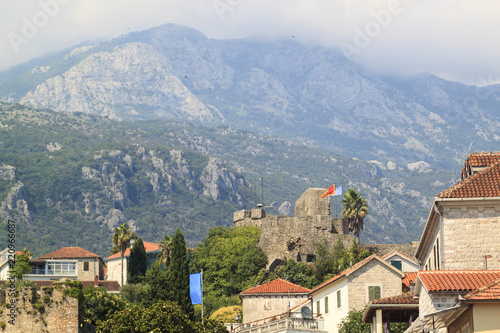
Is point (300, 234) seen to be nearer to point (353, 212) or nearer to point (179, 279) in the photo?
point (353, 212)

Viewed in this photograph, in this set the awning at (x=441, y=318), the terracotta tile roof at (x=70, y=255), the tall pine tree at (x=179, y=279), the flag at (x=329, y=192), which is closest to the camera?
the awning at (x=441, y=318)

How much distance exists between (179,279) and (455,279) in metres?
59.0

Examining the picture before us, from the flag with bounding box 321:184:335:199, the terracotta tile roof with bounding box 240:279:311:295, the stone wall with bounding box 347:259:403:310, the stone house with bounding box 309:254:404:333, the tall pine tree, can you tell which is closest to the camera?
the stone house with bounding box 309:254:404:333

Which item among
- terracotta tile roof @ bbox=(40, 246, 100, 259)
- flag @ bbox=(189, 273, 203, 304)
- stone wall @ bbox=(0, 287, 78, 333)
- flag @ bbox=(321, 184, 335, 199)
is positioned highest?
flag @ bbox=(321, 184, 335, 199)

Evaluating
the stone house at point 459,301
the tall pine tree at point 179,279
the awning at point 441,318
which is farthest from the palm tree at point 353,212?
the awning at point 441,318

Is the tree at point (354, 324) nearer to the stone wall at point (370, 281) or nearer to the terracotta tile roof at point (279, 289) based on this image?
the stone wall at point (370, 281)

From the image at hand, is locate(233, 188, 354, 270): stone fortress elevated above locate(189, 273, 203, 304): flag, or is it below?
above

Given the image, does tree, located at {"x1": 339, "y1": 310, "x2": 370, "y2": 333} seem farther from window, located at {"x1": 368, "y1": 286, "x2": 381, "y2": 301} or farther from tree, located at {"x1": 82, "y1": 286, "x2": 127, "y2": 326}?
tree, located at {"x1": 82, "y1": 286, "x2": 127, "y2": 326}

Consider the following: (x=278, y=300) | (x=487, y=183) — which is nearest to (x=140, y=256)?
(x=278, y=300)

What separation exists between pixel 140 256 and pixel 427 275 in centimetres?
9193

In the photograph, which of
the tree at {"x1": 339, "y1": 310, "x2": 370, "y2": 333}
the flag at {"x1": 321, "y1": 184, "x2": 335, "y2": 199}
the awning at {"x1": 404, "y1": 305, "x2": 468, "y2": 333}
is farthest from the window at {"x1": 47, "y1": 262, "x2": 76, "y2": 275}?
the awning at {"x1": 404, "y1": 305, "x2": 468, "y2": 333}

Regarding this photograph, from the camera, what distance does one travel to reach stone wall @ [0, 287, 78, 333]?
60.3 m

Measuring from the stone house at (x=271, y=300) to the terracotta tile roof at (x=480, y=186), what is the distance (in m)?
36.5

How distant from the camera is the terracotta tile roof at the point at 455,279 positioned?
28.6 metres
